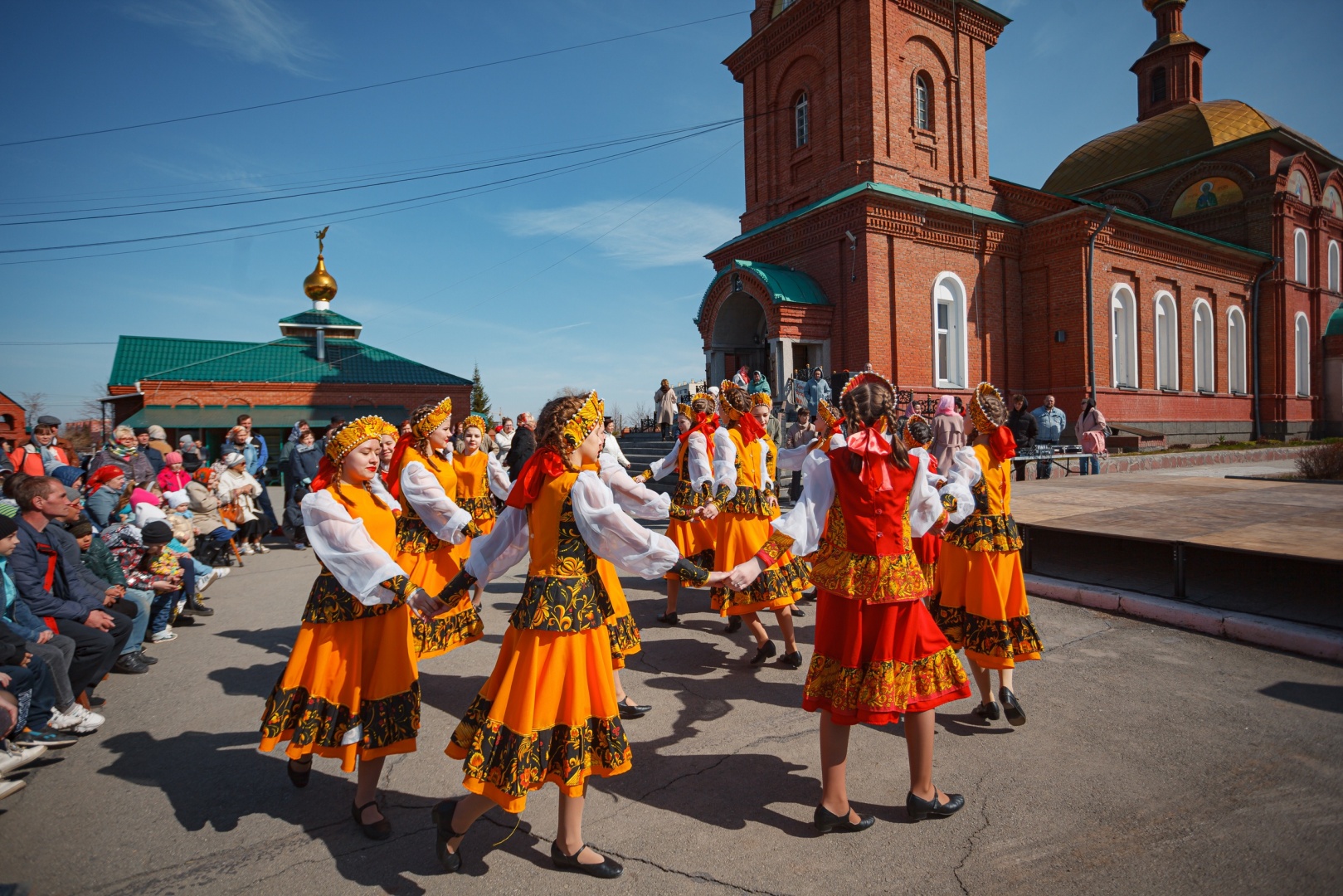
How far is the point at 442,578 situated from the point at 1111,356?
23.6 meters

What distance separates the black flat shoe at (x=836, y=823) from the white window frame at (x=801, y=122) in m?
21.7

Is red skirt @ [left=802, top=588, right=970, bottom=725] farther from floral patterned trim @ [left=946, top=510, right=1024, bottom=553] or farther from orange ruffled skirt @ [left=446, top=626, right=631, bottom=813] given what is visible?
floral patterned trim @ [left=946, top=510, right=1024, bottom=553]

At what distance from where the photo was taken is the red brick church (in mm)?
18797

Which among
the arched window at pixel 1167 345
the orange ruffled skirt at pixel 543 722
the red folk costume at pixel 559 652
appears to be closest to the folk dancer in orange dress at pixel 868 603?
the red folk costume at pixel 559 652

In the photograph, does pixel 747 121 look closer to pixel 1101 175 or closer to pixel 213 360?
pixel 1101 175

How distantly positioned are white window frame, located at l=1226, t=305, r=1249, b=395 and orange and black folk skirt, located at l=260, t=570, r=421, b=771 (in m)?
34.5

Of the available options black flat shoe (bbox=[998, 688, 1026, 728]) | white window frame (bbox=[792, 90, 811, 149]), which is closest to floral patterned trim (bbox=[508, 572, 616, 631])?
black flat shoe (bbox=[998, 688, 1026, 728])

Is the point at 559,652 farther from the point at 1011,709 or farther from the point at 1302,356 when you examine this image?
the point at 1302,356

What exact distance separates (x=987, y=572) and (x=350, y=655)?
149 inches

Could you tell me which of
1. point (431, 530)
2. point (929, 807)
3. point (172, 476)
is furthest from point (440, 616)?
point (172, 476)

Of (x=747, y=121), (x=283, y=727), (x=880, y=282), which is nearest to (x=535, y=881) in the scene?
(x=283, y=727)

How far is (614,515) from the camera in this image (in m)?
2.84

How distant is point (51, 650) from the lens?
4.38 meters

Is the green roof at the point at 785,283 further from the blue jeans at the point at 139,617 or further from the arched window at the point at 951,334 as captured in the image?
the blue jeans at the point at 139,617
